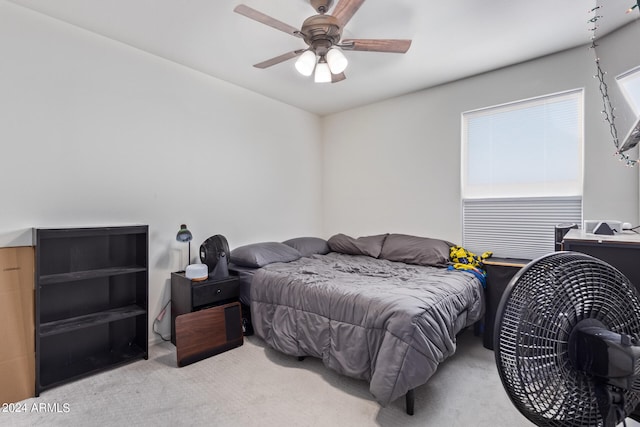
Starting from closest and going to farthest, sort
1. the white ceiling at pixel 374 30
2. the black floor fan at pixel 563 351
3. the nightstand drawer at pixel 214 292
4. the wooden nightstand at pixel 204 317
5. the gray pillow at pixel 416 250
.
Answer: the black floor fan at pixel 563 351
the white ceiling at pixel 374 30
the wooden nightstand at pixel 204 317
the nightstand drawer at pixel 214 292
the gray pillow at pixel 416 250

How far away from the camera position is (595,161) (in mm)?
2572

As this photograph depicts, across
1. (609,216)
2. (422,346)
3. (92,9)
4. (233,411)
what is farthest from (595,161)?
(92,9)

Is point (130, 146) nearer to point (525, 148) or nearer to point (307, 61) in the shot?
point (307, 61)

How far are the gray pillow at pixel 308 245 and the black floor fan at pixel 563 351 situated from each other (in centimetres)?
315

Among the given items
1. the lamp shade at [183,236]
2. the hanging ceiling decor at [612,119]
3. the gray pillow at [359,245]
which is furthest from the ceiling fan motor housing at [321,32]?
the gray pillow at [359,245]

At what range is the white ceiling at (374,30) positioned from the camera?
2109 millimetres

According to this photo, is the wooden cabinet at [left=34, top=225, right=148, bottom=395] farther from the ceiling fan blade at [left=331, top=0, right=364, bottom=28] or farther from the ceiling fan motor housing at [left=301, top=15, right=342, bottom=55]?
the ceiling fan blade at [left=331, top=0, right=364, bottom=28]

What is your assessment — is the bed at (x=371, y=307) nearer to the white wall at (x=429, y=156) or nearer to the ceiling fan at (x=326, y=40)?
the white wall at (x=429, y=156)

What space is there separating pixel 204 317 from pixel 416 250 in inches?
84.7

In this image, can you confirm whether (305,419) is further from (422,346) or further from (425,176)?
(425,176)

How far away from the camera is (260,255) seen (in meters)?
3.16

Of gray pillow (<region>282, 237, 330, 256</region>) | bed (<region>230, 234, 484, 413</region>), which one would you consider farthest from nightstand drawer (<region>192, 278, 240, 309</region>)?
gray pillow (<region>282, 237, 330, 256</region>)

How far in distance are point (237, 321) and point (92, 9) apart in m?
2.63

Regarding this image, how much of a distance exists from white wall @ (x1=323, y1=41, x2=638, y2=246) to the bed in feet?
1.60
